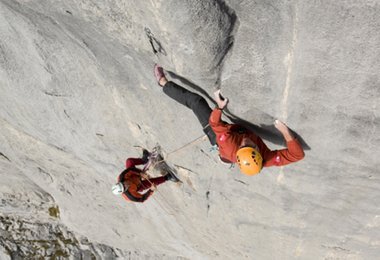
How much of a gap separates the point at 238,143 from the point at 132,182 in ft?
7.70

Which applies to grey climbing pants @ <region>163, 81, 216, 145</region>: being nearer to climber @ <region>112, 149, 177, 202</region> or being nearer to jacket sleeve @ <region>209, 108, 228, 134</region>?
jacket sleeve @ <region>209, 108, 228, 134</region>

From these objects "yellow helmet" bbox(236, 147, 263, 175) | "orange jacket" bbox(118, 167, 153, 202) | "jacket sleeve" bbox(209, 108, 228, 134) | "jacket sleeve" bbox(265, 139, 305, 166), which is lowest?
"orange jacket" bbox(118, 167, 153, 202)

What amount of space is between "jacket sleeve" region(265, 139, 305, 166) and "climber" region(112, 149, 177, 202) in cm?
237

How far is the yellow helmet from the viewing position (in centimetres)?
415

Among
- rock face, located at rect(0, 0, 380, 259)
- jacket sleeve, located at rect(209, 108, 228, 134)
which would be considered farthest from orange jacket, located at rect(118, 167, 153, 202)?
jacket sleeve, located at rect(209, 108, 228, 134)

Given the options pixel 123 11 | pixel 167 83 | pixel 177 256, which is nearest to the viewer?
pixel 123 11

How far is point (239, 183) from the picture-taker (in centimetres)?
566

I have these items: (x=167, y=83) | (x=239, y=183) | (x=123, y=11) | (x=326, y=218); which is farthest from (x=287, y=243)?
(x=123, y=11)

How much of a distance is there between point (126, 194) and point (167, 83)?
228cm

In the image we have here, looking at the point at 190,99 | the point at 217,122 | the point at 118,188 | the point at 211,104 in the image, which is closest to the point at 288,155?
the point at 217,122

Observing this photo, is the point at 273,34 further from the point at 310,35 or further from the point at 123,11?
the point at 123,11

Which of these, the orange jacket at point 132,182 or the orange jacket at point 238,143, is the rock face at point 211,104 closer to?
the orange jacket at point 238,143

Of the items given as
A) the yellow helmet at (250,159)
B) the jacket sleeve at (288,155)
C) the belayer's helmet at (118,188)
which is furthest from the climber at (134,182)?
the jacket sleeve at (288,155)

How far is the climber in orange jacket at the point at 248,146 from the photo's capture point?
161 inches
